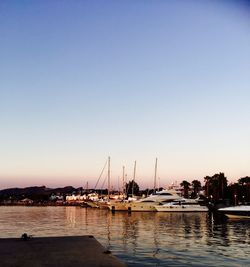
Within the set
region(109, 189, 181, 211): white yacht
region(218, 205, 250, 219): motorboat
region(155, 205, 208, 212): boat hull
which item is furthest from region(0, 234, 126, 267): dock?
region(109, 189, 181, 211): white yacht

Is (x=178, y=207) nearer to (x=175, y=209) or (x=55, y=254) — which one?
(x=175, y=209)

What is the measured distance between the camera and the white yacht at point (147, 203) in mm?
108625

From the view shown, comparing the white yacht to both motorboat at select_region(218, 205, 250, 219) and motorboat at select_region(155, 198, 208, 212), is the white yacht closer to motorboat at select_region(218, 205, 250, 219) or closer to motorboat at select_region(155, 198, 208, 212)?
motorboat at select_region(155, 198, 208, 212)

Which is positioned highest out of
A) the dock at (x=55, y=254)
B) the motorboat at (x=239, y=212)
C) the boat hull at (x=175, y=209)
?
the dock at (x=55, y=254)

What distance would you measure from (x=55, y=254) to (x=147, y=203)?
95.4m

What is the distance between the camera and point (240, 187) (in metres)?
144

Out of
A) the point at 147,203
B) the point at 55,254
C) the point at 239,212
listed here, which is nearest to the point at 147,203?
the point at 147,203

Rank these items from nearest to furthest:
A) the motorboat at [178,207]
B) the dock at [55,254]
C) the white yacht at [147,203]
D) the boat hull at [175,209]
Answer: the dock at [55,254]
the boat hull at [175,209]
the motorboat at [178,207]
the white yacht at [147,203]

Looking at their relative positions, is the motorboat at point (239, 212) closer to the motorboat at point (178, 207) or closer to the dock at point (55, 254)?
the motorboat at point (178, 207)

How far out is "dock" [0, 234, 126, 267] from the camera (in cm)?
1464

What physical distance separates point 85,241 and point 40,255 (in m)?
5.51

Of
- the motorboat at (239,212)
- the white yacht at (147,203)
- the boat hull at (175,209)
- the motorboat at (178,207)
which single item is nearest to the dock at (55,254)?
the motorboat at (239,212)

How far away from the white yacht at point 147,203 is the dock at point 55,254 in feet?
289

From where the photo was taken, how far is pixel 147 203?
110m
